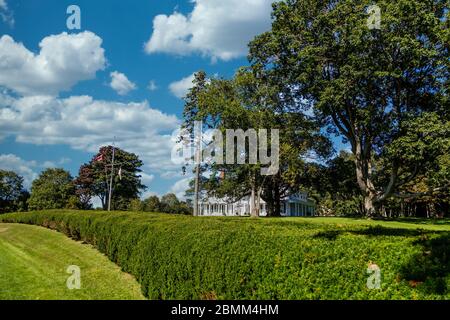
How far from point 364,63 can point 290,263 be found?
2462 cm

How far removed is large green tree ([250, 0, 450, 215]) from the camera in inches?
1050

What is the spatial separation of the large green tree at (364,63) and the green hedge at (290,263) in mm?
21955

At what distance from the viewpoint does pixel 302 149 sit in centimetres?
3722

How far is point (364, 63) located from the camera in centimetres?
2694

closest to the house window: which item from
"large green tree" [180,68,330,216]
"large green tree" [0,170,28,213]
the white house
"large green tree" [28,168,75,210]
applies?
the white house

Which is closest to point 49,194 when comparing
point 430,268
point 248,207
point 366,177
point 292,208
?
point 248,207

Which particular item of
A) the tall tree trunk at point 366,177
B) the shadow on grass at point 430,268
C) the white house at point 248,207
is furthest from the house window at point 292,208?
the shadow on grass at point 430,268

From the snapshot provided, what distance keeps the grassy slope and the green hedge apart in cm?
130

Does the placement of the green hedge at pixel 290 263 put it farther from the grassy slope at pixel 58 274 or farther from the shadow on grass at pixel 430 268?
the grassy slope at pixel 58 274

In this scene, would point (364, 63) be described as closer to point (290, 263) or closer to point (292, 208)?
point (290, 263)

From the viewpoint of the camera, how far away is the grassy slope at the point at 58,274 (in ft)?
30.7

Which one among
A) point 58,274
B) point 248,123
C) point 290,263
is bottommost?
point 58,274

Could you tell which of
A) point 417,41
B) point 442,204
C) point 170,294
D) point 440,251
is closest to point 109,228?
point 170,294

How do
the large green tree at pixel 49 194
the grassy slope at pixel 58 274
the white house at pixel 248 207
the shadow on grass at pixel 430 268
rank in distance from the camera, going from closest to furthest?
1. the shadow on grass at pixel 430 268
2. the grassy slope at pixel 58 274
3. the large green tree at pixel 49 194
4. the white house at pixel 248 207
